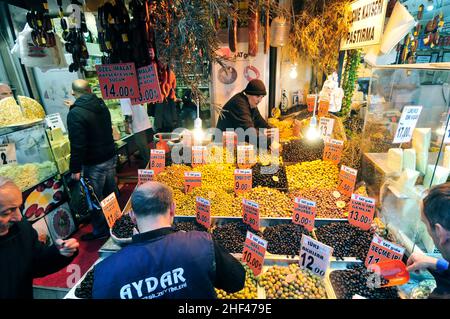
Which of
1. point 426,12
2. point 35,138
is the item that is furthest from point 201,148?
point 426,12

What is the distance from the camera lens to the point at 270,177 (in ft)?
9.60

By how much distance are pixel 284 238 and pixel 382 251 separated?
72 centimetres

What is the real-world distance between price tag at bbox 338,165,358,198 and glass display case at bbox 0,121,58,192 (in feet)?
12.7

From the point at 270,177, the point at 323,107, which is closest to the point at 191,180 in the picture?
the point at 270,177

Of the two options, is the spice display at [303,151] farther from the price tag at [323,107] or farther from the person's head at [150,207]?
the person's head at [150,207]

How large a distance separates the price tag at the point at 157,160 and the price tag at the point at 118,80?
0.94m

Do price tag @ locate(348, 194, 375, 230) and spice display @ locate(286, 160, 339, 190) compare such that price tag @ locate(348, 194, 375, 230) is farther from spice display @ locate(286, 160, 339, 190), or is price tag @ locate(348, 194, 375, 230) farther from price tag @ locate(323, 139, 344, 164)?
price tag @ locate(323, 139, 344, 164)

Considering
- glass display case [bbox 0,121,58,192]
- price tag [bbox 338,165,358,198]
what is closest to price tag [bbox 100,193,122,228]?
glass display case [bbox 0,121,58,192]

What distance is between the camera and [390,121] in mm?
2609

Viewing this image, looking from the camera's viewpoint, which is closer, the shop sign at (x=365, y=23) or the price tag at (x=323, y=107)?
the shop sign at (x=365, y=23)

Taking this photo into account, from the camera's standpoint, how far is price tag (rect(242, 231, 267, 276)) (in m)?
1.85

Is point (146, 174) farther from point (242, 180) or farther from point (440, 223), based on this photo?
point (440, 223)

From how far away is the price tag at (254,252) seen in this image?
1847 mm

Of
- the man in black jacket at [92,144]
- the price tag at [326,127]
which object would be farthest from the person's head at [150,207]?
the price tag at [326,127]
